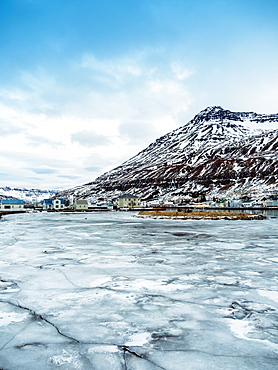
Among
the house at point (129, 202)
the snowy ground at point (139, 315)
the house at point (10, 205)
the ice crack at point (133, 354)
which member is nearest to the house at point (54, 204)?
the house at point (10, 205)

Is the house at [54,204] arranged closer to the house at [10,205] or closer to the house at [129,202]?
the house at [10,205]

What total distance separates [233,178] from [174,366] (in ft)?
575

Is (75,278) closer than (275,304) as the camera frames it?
No

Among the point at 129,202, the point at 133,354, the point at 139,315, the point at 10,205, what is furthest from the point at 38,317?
the point at 10,205

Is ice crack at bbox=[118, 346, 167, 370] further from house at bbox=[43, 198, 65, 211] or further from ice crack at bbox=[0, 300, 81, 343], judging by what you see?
house at bbox=[43, 198, 65, 211]

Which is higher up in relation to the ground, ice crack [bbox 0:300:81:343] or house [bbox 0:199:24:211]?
house [bbox 0:199:24:211]

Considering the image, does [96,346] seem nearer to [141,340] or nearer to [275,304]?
[141,340]

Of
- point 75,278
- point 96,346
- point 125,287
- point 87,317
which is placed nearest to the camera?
point 96,346

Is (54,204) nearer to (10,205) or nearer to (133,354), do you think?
(10,205)

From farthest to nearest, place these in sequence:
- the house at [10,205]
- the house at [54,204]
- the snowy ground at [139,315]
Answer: the house at [54,204]
the house at [10,205]
the snowy ground at [139,315]

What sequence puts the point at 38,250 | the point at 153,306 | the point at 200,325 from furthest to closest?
the point at 38,250 → the point at 153,306 → the point at 200,325

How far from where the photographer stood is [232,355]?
15.8 feet

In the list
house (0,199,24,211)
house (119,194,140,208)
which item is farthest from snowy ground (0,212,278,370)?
house (0,199,24,211)

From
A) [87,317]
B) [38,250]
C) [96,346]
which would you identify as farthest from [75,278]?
[38,250]
